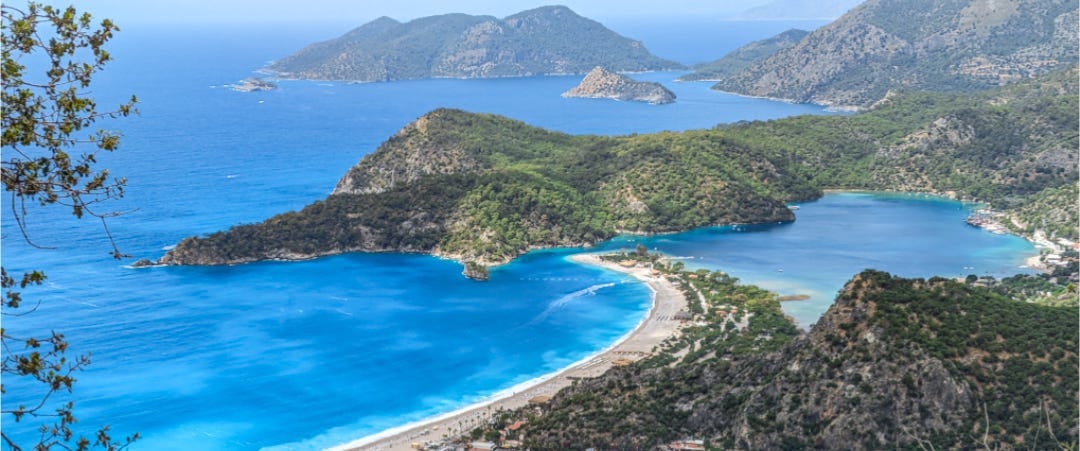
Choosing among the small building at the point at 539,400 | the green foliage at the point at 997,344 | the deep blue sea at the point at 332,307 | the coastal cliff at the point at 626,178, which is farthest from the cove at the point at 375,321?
the green foliage at the point at 997,344

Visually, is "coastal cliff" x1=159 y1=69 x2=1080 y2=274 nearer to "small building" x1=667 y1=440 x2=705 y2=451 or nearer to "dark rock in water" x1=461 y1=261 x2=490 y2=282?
"dark rock in water" x1=461 y1=261 x2=490 y2=282

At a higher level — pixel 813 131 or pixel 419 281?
pixel 813 131

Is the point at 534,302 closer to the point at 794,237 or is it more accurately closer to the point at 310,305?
the point at 310,305

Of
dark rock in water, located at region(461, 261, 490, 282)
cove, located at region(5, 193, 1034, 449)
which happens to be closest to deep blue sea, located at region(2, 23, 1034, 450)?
cove, located at region(5, 193, 1034, 449)

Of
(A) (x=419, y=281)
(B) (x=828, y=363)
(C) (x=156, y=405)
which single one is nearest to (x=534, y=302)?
(A) (x=419, y=281)

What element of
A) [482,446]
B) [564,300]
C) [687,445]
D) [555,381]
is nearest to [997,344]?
[687,445]

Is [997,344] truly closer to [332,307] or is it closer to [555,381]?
[555,381]
